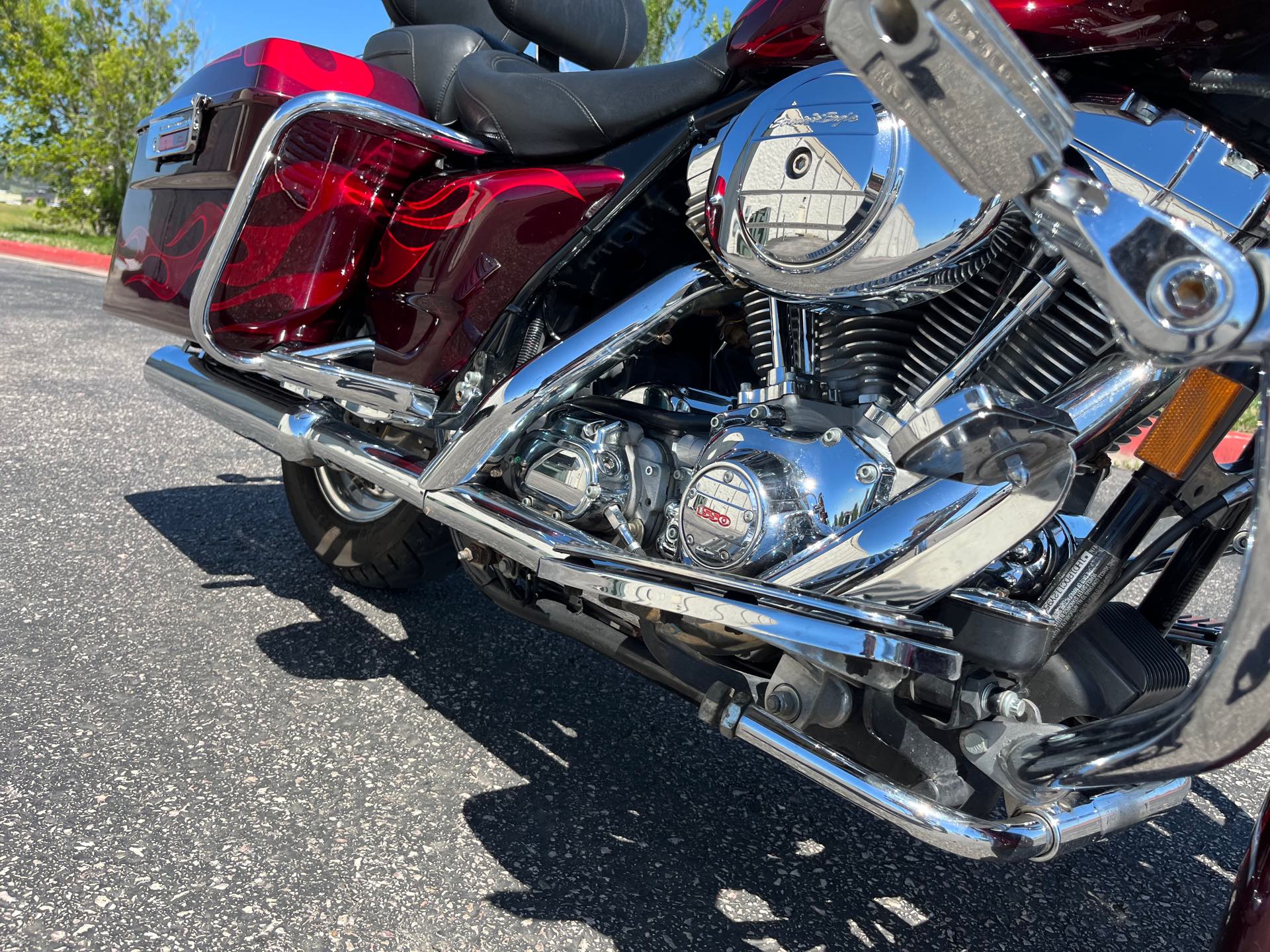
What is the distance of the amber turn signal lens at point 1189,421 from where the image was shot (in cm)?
129

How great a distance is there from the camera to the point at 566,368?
5.75 feet

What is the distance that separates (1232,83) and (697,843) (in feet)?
4.78

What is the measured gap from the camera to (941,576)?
1331mm

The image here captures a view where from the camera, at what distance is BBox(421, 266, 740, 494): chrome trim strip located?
1711 millimetres

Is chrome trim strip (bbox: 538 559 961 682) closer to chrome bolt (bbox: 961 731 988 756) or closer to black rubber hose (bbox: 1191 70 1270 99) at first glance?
chrome bolt (bbox: 961 731 988 756)

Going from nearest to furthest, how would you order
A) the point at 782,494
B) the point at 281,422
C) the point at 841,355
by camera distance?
the point at 782,494, the point at 841,355, the point at 281,422

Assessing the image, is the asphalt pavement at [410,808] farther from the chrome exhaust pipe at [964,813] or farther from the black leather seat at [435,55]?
the black leather seat at [435,55]

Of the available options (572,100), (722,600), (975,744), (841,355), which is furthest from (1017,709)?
(572,100)

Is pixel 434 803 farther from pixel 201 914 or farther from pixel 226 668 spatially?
pixel 226 668

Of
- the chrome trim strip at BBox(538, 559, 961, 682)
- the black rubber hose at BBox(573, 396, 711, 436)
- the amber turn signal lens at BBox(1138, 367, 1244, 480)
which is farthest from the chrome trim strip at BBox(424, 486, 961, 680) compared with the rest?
the amber turn signal lens at BBox(1138, 367, 1244, 480)

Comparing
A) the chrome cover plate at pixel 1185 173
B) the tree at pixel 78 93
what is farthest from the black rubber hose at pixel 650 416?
the tree at pixel 78 93

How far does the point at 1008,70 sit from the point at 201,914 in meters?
1.54

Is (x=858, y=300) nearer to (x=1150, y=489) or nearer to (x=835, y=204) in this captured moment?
(x=835, y=204)

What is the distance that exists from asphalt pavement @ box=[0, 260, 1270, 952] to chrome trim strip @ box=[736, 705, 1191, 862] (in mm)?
457
